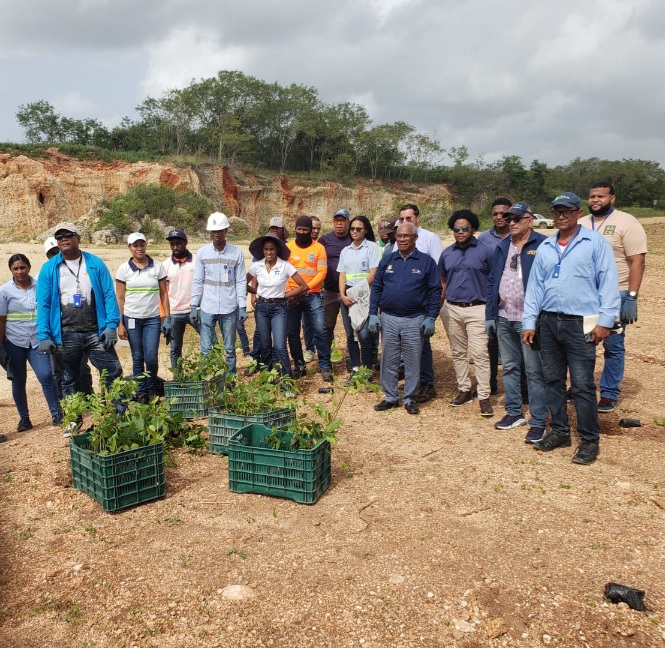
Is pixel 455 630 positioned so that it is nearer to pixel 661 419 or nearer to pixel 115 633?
pixel 115 633

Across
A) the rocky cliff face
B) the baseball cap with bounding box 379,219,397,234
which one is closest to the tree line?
the rocky cliff face

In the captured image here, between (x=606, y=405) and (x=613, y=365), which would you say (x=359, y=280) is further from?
(x=606, y=405)

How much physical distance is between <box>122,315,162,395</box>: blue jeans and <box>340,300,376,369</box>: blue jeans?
2.23 meters

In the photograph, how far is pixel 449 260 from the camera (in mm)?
6234

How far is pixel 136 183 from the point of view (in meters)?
36.5

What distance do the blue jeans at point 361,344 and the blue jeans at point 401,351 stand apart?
74 centimetres

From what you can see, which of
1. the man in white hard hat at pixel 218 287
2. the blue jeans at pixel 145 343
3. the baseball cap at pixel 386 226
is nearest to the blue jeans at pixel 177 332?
the man in white hard hat at pixel 218 287

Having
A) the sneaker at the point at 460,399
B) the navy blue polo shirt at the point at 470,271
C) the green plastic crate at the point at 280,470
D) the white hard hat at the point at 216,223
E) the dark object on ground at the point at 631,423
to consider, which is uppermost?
the white hard hat at the point at 216,223

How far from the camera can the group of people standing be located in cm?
474

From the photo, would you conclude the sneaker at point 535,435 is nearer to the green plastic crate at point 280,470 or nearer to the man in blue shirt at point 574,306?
the man in blue shirt at point 574,306

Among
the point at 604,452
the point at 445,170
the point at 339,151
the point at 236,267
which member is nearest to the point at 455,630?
the point at 604,452

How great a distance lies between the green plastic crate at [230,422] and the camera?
16.3 feet

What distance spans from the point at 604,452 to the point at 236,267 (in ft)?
13.5

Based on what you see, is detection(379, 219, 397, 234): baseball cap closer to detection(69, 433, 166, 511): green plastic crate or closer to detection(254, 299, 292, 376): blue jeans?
detection(254, 299, 292, 376): blue jeans
